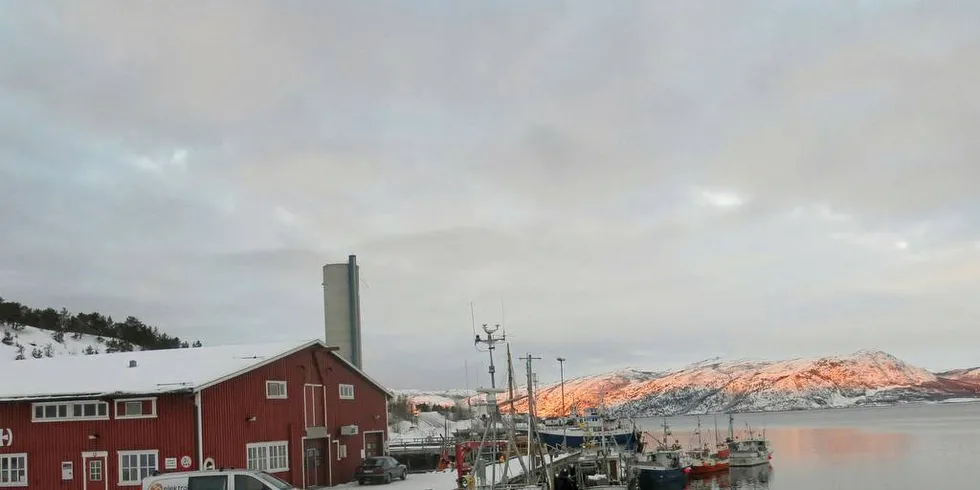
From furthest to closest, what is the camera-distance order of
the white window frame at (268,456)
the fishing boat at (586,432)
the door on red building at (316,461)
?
1. the fishing boat at (586,432)
2. the door on red building at (316,461)
3. the white window frame at (268,456)

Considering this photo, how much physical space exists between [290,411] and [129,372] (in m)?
6.86

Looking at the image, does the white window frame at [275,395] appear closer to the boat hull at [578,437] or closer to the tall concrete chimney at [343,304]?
the tall concrete chimney at [343,304]

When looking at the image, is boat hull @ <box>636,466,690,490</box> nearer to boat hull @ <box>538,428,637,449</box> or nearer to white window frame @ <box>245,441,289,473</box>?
boat hull @ <box>538,428,637,449</box>

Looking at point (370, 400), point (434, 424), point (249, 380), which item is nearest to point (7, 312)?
point (434, 424)

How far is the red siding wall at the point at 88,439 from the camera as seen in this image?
Result: 33.6m

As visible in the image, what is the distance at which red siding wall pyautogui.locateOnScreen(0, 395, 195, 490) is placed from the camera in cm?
3356

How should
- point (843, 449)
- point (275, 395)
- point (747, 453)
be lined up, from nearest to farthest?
point (275, 395) < point (747, 453) < point (843, 449)

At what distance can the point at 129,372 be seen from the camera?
37031 mm

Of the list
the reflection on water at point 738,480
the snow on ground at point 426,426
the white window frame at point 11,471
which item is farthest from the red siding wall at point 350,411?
the snow on ground at point 426,426

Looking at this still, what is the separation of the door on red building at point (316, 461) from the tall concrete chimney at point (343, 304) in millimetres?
17222

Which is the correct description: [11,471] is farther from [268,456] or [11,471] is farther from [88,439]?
[268,456]

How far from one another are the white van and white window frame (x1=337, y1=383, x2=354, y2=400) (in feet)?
66.7

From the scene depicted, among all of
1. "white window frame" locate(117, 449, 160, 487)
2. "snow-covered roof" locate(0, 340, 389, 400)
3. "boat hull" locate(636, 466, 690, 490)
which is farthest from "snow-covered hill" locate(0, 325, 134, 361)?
"white window frame" locate(117, 449, 160, 487)

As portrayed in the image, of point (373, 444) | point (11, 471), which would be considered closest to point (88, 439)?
point (11, 471)
